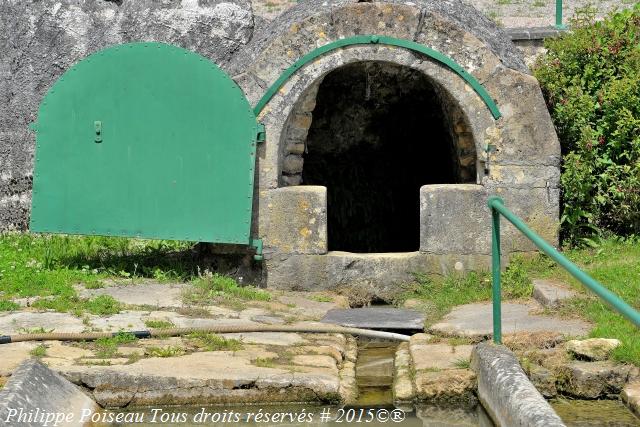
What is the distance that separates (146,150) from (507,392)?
4525 mm

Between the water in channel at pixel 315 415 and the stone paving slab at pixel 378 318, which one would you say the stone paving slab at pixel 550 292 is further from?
the water in channel at pixel 315 415

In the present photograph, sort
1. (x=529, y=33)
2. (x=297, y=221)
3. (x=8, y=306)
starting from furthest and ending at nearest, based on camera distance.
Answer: (x=529, y=33) → (x=297, y=221) → (x=8, y=306)

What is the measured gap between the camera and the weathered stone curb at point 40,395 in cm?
471

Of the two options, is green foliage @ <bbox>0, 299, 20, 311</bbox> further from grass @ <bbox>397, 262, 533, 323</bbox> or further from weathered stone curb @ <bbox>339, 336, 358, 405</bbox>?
grass @ <bbox>397, 262, 533, 323</bbox>

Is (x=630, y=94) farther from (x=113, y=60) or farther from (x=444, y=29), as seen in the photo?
(x=113, y=60)

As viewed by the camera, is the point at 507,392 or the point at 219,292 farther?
the point at 219,292

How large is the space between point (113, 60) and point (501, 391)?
4.85 metres

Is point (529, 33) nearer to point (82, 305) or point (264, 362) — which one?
point (82, 305)

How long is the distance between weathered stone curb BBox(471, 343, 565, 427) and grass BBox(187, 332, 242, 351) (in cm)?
144

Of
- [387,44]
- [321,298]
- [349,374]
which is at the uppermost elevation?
[387,44]

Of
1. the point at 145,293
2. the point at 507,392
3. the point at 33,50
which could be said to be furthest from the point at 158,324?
the point at 33,50

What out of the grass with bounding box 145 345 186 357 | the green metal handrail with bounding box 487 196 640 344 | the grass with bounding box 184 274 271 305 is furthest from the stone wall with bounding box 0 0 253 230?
the green metal handrail with bounding box 487 196 640 344

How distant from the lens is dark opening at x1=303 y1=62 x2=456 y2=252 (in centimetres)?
1086

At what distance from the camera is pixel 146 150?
8656 millimetres
